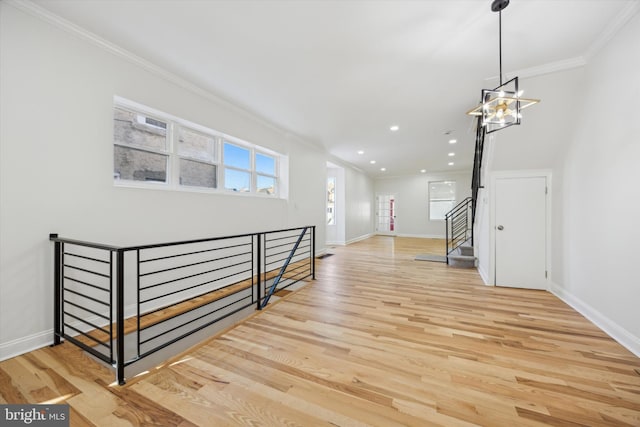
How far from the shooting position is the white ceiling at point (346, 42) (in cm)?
206

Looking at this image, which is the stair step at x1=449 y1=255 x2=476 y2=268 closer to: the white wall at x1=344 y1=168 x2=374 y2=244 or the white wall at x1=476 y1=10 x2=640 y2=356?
the white wall at x1=476 y1=10 x2=640 y2=356

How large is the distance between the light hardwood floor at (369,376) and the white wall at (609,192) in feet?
1.05

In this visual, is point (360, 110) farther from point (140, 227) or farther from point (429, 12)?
point (140, 227)

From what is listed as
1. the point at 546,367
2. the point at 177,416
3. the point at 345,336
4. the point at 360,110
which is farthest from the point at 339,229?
the point at 177,416

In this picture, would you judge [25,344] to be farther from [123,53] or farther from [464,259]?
[464,259]

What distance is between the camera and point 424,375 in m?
1.79

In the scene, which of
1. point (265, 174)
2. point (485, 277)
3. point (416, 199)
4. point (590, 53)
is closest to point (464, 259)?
point (485, 277)

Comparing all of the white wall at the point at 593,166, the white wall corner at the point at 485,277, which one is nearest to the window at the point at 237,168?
the white wall at the point at 593,166

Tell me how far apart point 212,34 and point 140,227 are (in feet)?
7.08

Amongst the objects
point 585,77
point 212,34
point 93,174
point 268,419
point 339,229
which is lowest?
point 268,419

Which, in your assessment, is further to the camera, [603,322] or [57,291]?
[603,322]

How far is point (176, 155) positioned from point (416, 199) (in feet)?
32.8

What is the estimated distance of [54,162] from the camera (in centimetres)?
221

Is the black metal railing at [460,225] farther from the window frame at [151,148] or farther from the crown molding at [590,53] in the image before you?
the window frame at [151,148]
